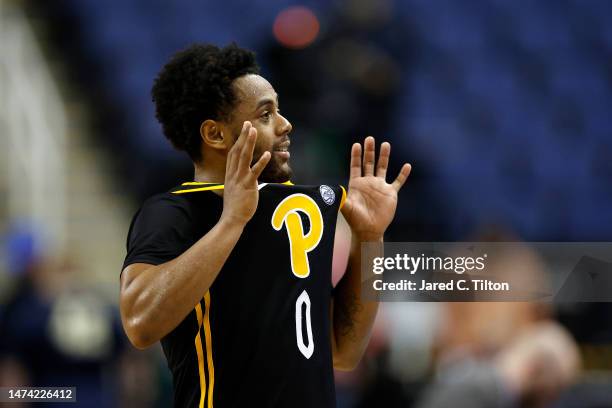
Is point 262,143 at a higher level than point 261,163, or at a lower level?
higher

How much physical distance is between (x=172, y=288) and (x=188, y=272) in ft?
0.17

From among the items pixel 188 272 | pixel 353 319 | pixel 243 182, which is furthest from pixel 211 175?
pixel 353 319

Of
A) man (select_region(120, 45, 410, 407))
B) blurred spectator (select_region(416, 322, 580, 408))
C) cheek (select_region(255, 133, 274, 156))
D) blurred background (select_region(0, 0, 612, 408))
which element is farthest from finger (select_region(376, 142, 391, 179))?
blurred background (select_region(0, 0, 612, 408))

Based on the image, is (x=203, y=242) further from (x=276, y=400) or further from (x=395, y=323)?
(x=395, y=323)

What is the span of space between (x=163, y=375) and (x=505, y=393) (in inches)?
116

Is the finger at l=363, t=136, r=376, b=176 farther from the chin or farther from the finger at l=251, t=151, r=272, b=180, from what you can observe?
the finger at l=251, t=151, r=272, b=180

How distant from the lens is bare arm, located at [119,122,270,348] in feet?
7.97

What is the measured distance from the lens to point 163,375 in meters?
6.82

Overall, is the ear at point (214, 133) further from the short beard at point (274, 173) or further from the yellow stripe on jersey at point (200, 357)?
the yellow stripe on jersey at point (200, 357)

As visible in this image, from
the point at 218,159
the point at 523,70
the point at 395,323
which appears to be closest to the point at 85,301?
the point at 395,323

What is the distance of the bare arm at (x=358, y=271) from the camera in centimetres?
299

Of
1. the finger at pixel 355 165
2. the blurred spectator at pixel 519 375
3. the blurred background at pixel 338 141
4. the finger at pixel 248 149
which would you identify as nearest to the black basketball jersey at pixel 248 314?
the finger at pixel 248 149

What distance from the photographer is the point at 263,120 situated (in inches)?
109

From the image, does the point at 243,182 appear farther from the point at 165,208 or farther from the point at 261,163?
the point at 165,208
